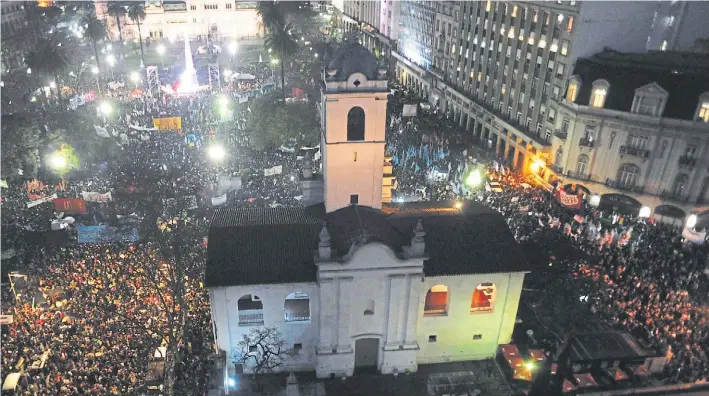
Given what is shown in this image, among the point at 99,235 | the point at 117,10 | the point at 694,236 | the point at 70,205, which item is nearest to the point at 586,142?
the point at 694,236

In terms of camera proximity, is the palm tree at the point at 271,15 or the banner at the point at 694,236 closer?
the banner at the point at 694,236

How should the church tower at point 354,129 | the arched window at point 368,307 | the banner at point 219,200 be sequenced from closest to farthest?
1. the arched window at point 368,307
2. the church tower at point 354,129
3. the banner at point 219,200

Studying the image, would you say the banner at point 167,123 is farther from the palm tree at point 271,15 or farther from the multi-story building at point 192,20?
the multi-story building at point 192,20

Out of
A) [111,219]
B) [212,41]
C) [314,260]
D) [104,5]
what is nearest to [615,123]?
[314,260]

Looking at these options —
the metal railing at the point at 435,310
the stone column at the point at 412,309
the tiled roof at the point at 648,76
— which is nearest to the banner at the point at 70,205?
the stone column at the point at 412,309

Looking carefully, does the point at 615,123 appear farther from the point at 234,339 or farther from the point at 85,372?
the point at 85,372

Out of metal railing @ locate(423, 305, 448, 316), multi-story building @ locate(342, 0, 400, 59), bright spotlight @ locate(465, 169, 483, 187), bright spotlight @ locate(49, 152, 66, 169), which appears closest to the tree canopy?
bright spotlight @ locate(465, 169, 483, 187)
